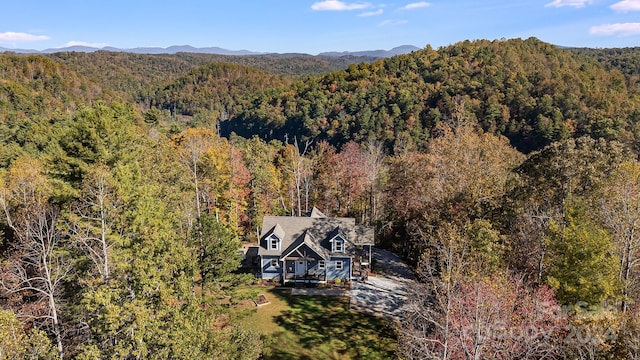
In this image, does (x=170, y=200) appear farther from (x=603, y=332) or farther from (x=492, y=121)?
(x=492, y=121)

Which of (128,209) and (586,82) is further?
(586,82)

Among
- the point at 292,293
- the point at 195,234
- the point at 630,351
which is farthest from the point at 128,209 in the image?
the point at 630,351

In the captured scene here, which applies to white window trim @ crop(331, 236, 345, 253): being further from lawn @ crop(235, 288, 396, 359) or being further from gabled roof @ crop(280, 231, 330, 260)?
lawn @ crop(235, 288, 396, 359)

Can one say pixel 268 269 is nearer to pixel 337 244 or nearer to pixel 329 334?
pixel 337 244

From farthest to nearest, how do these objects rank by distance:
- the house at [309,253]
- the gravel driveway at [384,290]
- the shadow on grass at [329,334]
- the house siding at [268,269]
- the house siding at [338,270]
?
the house siding at [268,269], the house siding at [338,270], the house at [309,253], the gravel driveway at [384,290], the shadow on grass at [329,334]

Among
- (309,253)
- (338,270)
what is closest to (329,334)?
(338,270)

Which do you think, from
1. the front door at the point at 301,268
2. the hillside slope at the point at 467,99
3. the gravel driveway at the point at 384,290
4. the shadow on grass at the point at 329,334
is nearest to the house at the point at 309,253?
the front door at the point at 301,268

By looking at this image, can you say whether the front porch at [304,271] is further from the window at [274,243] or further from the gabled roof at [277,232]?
the gabled roof at [277,232]
